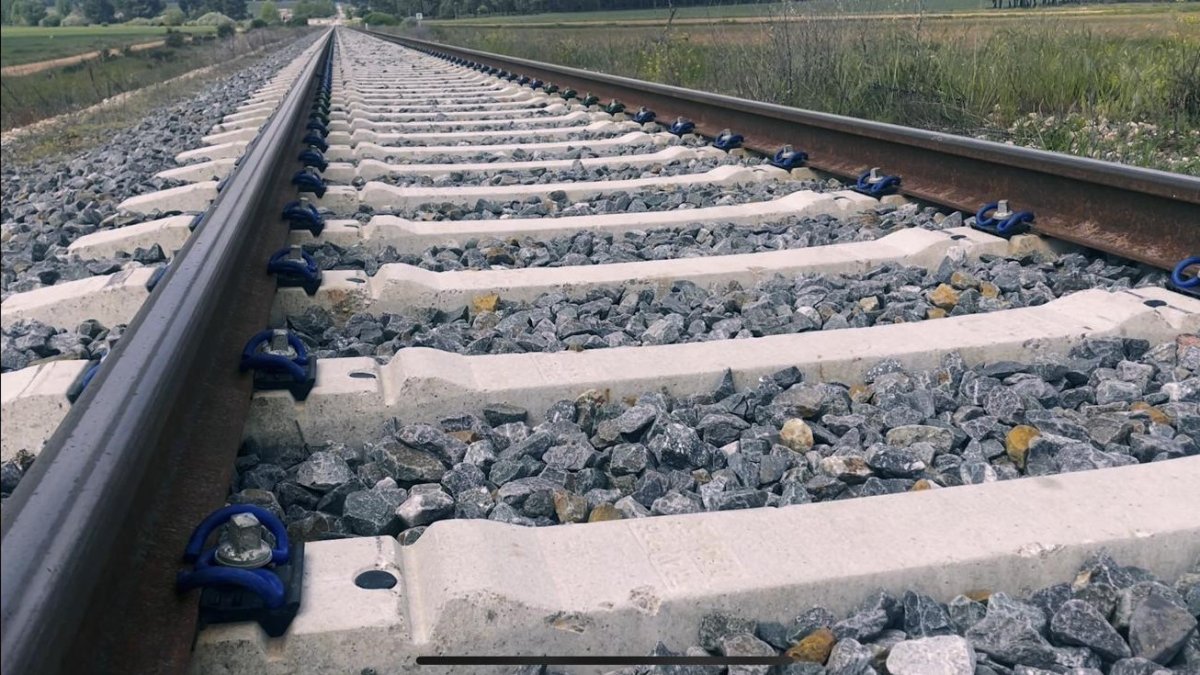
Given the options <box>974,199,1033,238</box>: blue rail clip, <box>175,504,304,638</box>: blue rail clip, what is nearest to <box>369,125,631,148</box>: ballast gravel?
<box>974,199,1033,238</box>: blue rail clip

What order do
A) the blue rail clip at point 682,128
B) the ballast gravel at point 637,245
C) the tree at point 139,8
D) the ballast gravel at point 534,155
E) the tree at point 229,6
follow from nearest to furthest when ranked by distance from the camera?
the tree at point 139,8 → the ballast gravel at point 637,245 → the ballast gravel at point 534,155 → the tree at point 229,6 → the blue rail clip at point 682,128

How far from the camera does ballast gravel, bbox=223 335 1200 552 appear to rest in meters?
1.79

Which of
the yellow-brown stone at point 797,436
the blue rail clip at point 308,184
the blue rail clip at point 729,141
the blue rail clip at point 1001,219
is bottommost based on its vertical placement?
the blue rail clip at point 729,141

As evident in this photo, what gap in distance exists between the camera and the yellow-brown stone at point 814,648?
1.38m

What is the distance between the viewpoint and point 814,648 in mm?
1376

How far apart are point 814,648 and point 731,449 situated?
641 millimetres

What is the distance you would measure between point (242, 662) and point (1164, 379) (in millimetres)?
1923

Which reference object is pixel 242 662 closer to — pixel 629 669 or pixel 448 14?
pixel 629 669

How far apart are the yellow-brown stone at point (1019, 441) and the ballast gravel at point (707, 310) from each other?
687 mm

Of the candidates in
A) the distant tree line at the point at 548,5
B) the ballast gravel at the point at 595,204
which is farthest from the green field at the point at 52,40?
the distant tree line at the point at 548,5

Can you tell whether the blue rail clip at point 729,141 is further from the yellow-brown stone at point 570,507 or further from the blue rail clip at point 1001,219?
the yellow-brown stone at point 570,507

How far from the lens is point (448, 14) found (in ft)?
117

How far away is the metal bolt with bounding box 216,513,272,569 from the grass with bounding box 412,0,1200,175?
3.96m

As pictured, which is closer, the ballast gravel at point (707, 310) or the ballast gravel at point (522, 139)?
the ballast gravel at point (707, 310)
